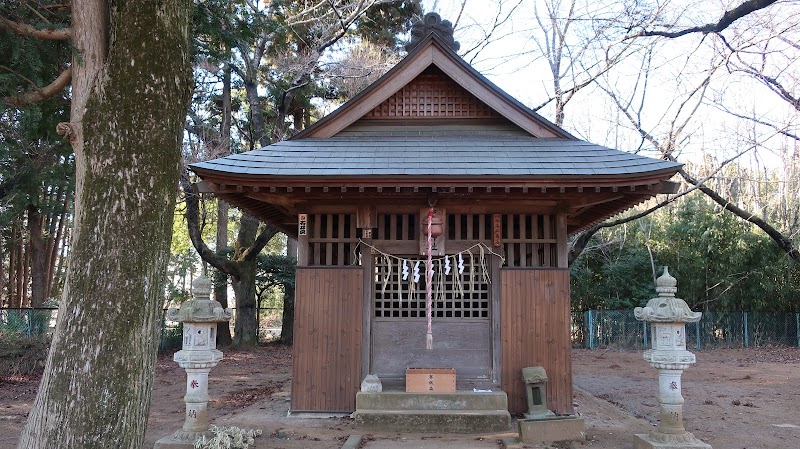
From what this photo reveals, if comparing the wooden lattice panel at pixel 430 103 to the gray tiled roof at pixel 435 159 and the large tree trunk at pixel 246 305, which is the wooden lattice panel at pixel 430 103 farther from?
the large tree trunk at pixel 246 305

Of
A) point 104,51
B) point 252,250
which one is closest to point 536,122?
point 104,51

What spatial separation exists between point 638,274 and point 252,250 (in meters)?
16.1

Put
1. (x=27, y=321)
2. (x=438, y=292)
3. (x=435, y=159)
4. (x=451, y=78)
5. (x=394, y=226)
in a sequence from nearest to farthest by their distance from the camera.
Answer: (x=435, y=159) < (x=438, y=292) < (x=394, y=226) < (x=451, y=78) < (x=27, y=321)

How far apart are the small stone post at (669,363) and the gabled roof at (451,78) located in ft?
11.5

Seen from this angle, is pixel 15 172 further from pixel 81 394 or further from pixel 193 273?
pixel 81 394

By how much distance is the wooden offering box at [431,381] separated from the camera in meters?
7.92

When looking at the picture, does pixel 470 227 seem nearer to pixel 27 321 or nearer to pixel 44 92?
pixel 44 92

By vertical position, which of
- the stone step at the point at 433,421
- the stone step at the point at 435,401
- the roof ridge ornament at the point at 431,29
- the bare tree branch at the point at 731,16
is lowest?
the stone step at the point at 433,421

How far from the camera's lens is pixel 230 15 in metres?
11.4

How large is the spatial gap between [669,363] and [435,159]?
4.13 metres

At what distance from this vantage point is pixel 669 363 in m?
6.82

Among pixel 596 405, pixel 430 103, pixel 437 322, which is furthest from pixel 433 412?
pixel 430 103

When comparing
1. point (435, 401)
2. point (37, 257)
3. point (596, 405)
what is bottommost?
point (596, 405)

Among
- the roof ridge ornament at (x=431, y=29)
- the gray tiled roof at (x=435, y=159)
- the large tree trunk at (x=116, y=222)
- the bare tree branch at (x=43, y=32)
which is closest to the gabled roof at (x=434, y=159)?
the gray tiled roof at (x=435, y=159)
